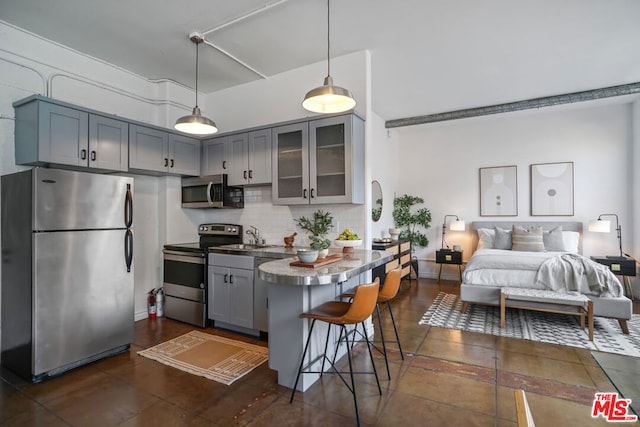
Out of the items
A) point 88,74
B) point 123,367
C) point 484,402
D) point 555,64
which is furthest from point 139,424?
point 555,64

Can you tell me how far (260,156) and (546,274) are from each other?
395 centimetres

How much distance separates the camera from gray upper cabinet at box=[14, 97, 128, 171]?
9.88ft

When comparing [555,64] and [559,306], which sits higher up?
[555,64]

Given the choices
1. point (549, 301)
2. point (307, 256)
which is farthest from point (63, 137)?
point (549, 301)

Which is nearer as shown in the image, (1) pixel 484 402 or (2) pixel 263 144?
(1) pixel 484 402

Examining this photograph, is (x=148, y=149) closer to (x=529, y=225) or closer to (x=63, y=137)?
(x=63, y=137)

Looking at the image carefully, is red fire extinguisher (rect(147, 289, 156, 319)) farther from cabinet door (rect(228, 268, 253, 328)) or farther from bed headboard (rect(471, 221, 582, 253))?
bed headboard (rect(471, 221, 582, 253))

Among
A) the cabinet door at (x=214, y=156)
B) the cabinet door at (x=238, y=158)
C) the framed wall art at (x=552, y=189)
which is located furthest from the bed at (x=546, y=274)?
the cabinet door at (x=214, y=156)

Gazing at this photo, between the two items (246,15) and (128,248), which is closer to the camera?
(246,15)

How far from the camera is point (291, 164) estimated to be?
382cm

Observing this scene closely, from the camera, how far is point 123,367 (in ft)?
9.66

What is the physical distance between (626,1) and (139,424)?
5188 mm

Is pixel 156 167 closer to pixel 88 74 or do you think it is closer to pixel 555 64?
pixel 88 74

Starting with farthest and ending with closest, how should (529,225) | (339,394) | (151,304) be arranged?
(529,225) < (151,304) < (339,394)
